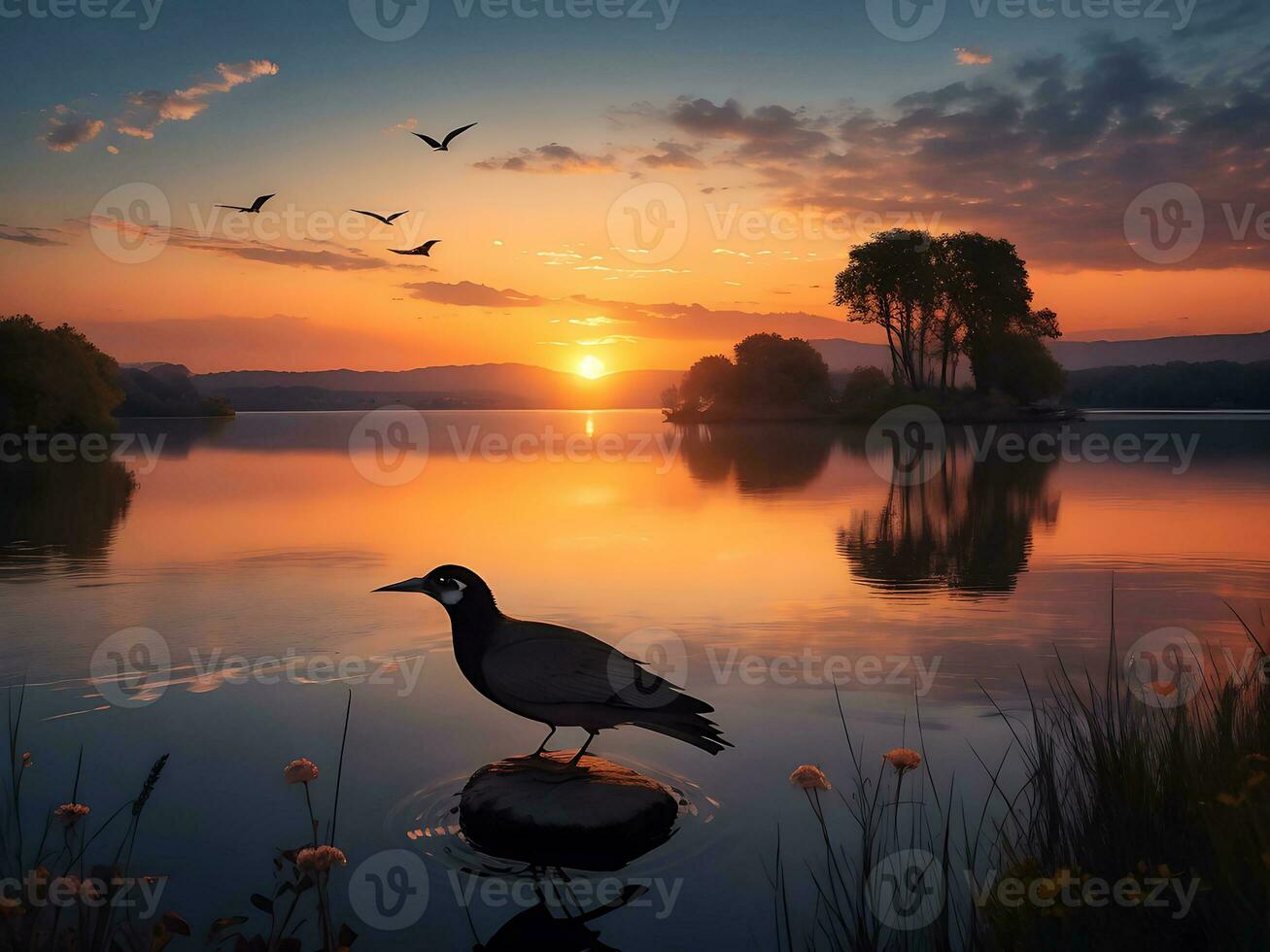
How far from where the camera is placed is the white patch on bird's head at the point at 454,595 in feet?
18.2

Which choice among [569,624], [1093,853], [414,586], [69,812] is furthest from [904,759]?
[569,624]

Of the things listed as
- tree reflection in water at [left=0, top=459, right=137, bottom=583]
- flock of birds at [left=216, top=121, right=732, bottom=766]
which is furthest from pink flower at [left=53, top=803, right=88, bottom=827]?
tree reflection in water at [left=0, top=459, right=137, bottom=583]

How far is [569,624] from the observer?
35.1ft

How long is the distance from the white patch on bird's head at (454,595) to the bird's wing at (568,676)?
0.37 metres

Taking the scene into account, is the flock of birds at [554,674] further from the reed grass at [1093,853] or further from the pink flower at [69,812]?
the pink flower at [69,812]

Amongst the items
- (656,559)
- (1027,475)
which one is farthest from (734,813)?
(1027,475)

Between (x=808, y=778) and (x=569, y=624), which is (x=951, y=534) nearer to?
(x=569, y=624)

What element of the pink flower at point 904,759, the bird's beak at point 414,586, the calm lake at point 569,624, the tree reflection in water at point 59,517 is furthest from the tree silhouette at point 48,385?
the pink flower at point 904,759

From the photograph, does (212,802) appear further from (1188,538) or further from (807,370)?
Answer: (807,370)

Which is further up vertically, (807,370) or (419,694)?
(807,370)

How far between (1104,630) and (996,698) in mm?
3112

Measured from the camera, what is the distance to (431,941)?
14.8 ft

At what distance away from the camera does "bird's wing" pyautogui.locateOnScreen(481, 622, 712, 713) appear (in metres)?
5.37

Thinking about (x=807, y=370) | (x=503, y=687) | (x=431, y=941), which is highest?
(x=807, y=370)
